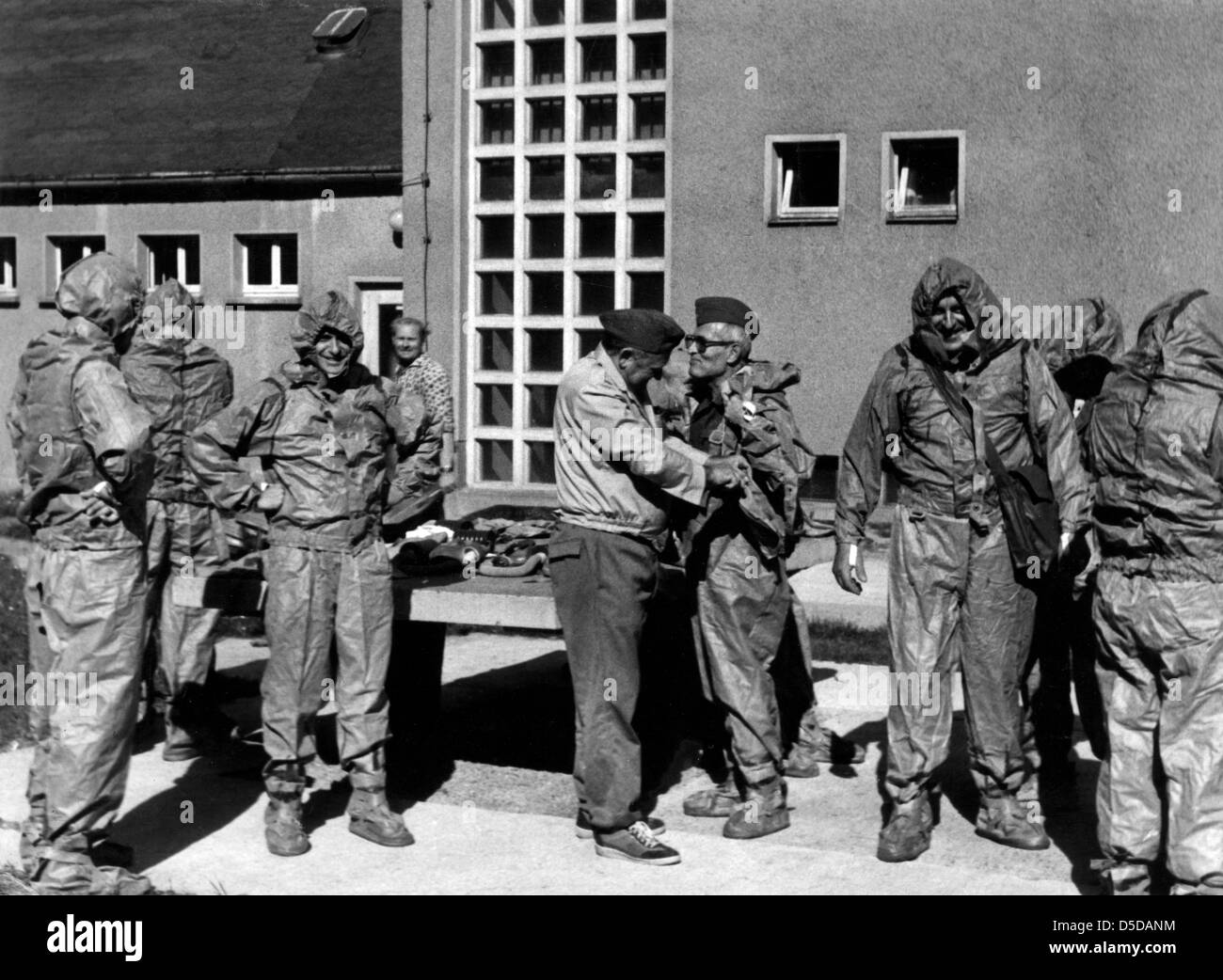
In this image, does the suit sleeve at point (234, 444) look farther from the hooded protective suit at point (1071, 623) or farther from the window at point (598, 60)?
the window at point (598, 60)

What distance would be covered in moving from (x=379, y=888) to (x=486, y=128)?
9034 mm

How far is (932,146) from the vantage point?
13023 millimetres

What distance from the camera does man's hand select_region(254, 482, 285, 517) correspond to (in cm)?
672

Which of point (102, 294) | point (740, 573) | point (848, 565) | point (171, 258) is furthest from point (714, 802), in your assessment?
point (171, 258)

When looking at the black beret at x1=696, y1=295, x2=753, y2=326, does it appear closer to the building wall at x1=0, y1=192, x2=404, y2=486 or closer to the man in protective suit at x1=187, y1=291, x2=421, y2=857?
the man in protective suit at x1=187, y1=291, x2=421, y2=857

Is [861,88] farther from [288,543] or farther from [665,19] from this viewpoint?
[288,543]

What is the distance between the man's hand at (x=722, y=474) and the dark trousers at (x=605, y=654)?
1.23ft

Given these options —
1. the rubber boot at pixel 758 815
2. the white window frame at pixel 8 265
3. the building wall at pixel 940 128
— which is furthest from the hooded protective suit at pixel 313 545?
the white window frame at pixel 8 265

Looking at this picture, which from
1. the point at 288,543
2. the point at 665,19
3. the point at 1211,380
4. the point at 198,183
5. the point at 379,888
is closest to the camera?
the point at 1211,380

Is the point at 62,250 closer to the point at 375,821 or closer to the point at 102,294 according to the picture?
the point at 102,294

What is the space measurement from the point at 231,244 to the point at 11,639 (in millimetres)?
7554

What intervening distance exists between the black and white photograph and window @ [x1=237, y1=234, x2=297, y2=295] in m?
5.68
